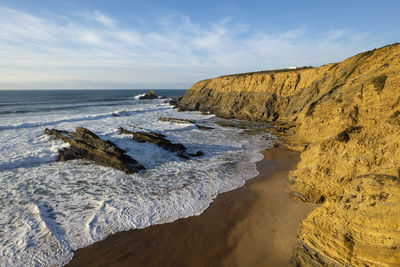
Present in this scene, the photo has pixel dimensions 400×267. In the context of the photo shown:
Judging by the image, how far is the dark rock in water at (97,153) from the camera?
39.1ft

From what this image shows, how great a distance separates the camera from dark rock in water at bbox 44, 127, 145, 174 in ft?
39.1

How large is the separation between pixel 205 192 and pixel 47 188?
7546 millimetres

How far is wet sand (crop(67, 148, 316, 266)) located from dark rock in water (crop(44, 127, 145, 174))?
553 cm

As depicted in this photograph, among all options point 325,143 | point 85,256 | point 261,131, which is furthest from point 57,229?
point 261,131

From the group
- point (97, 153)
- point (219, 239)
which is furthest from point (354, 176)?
point (97, 153)

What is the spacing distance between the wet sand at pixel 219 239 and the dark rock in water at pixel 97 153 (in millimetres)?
5531

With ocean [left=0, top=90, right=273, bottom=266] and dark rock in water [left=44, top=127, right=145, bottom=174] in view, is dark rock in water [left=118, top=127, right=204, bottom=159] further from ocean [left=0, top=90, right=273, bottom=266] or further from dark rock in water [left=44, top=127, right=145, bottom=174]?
dark rock in water [left=44, top=127, right=145, bottom=174]

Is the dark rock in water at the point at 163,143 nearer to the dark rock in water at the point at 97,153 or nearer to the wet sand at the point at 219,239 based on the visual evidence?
the dark rock in water at the point at 97,153

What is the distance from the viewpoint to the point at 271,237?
20.5 ft

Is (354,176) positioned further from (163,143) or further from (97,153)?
(97,153)

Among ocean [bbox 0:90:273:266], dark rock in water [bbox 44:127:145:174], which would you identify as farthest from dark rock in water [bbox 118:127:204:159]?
dark rock in water [bbox 44:127:145:174]

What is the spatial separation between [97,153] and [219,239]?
993 cm

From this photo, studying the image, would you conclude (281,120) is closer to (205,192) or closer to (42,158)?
(205,192)

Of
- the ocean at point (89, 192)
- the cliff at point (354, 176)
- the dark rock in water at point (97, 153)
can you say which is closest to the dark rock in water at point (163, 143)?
the ocean at point (89, 192)
